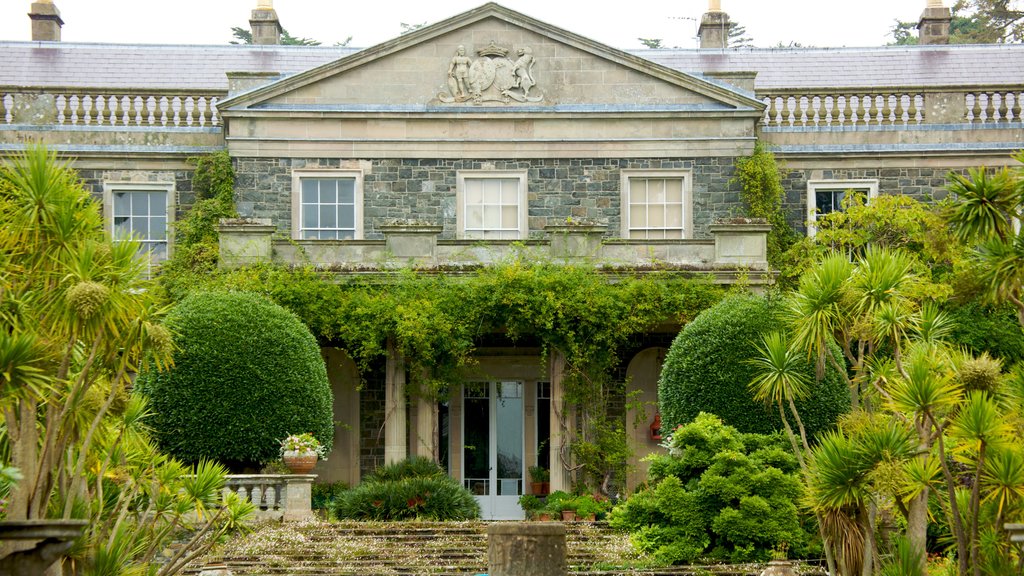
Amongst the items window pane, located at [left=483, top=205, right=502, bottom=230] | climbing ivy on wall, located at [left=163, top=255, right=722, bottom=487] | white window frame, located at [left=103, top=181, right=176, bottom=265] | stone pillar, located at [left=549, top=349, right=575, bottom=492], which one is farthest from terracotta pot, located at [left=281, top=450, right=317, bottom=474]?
white window frame, located at [left=103, top=181, right=176, bottom=265]

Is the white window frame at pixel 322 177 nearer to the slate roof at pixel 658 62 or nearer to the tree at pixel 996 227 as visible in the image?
the slate roof at pixel 658 62

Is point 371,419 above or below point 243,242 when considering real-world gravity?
below

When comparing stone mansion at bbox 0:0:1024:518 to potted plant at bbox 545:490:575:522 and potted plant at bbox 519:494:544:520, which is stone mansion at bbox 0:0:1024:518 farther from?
potted plant at bbox 545:490:575:522

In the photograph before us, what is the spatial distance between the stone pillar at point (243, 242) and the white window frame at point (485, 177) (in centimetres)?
399

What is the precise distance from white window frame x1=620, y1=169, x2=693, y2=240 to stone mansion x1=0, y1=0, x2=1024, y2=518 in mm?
34

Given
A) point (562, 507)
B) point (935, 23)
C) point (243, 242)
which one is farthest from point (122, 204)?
point (935, 23)

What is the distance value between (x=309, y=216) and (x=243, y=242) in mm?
2978

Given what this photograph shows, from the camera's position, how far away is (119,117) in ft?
90.9

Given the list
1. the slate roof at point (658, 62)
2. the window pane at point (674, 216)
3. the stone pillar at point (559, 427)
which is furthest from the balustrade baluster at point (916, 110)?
the stone pillar at point (559, 427)

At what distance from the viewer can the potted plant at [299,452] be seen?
809 inches

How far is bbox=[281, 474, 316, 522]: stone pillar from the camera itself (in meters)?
20.1

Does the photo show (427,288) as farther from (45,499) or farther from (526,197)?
(45,499)

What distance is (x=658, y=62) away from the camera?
29.9 meters

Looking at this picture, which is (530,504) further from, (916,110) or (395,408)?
(916,110)
